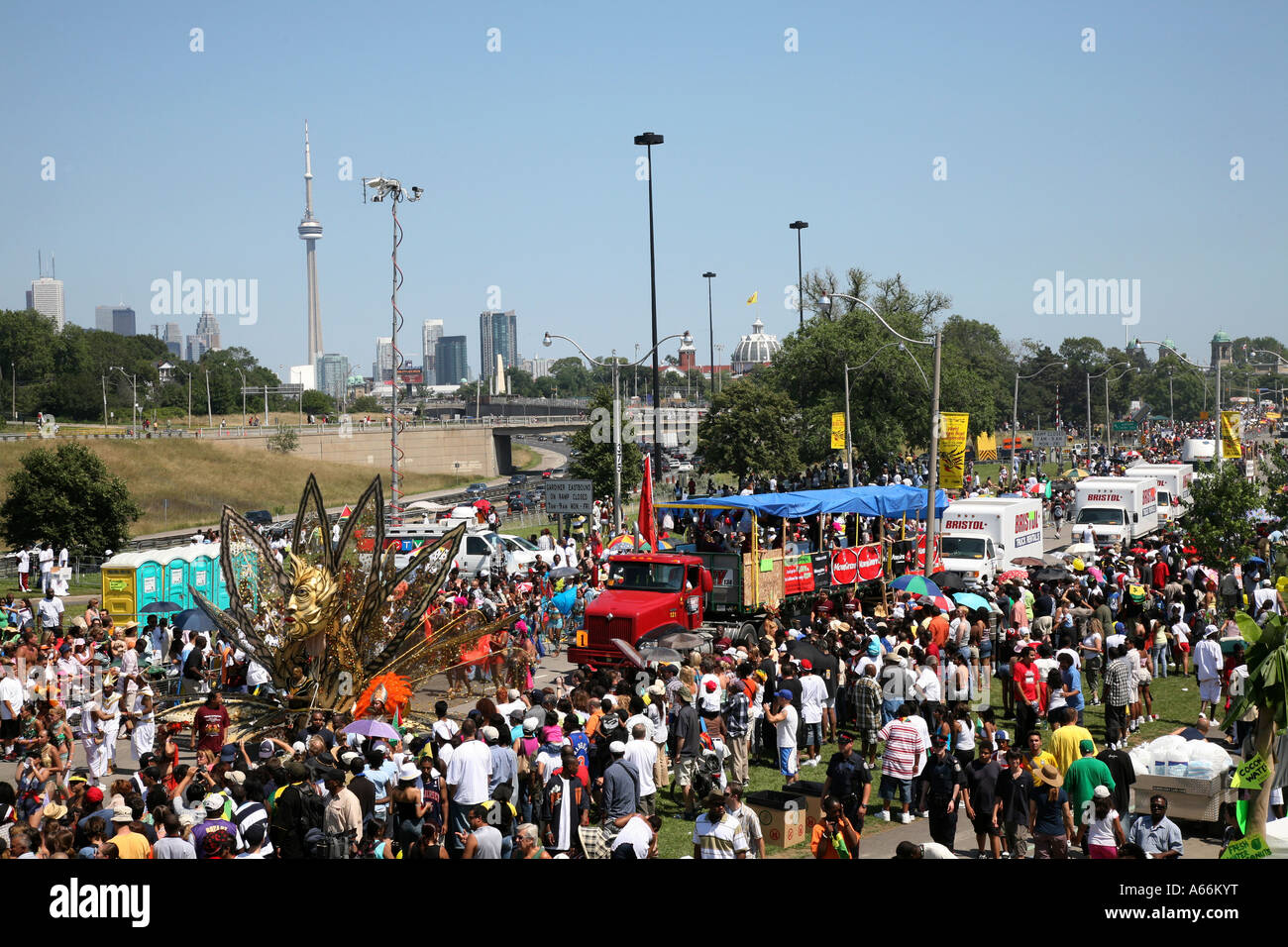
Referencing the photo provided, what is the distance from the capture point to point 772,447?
197 ft

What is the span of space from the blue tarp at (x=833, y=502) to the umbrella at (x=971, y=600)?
13.9 ft

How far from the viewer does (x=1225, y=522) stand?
2925 cm

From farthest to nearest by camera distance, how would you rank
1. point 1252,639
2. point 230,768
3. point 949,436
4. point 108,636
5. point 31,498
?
point 31,498 → point 949,436 → point 108,636 → point 230,768 → point 1252,639

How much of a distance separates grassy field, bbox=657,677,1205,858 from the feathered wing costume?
4.44 metres

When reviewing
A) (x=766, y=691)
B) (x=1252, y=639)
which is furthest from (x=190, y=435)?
(x=1252, y=639)

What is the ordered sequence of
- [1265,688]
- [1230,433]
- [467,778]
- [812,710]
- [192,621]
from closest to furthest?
[1265,688], [467,778], [812,710], [192,621], [1230,433]

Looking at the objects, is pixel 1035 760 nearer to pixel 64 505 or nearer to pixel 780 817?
pixel 780 817

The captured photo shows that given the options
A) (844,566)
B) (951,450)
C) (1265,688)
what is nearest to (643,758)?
(1265,688)

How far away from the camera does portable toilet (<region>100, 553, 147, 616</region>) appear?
86.8 feet

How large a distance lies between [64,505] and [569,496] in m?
16.7

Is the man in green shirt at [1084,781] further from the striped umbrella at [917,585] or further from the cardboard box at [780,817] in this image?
the striped umbrella at [917,585]
